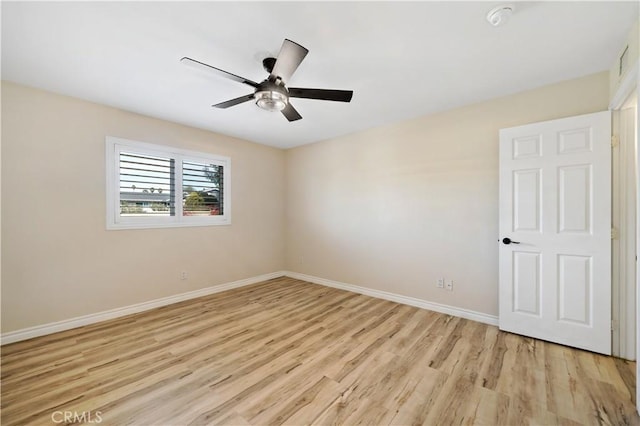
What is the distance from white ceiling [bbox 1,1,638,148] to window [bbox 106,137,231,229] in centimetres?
72

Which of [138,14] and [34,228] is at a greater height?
[138,14]

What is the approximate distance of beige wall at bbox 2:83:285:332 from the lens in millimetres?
2490

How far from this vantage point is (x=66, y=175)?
9.07ft

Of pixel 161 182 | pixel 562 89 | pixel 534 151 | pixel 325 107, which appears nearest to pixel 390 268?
pixel 534 151

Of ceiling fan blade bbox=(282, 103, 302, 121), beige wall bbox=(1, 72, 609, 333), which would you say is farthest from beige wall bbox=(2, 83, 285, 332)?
ceiling fan blade bbox=(282, 103, 302, 121)

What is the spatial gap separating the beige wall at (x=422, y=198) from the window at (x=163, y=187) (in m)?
1.64

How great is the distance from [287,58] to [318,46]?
42cm

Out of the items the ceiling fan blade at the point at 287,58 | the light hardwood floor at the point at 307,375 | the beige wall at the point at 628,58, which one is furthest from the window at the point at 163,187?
the beige wall at the point at 628,58

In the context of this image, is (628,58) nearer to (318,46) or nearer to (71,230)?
(318,46)

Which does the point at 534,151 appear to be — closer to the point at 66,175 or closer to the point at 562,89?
the point at 562,89

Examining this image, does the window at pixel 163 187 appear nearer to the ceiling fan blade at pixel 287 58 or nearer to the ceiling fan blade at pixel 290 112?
the ceiling fan blade at pixel 290 112

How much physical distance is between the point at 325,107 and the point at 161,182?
249 cm

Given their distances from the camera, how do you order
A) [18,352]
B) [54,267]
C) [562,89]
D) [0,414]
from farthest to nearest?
[54,267] → [562,89] → [18,352] → [0,414]

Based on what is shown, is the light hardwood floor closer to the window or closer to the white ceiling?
the window
